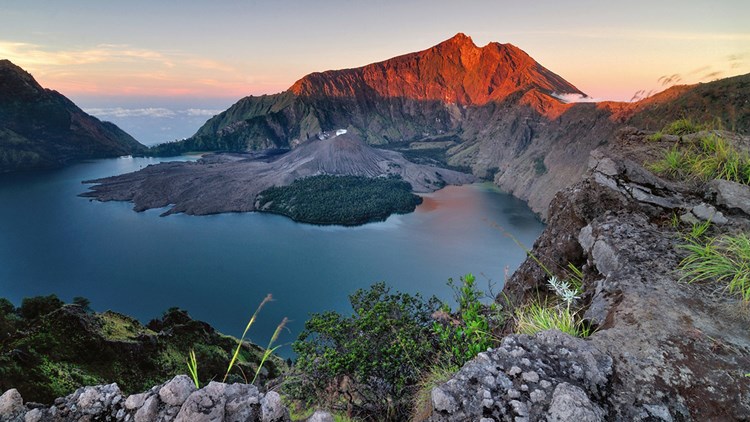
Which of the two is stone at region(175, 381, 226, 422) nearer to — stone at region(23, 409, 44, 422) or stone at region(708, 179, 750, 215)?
stone at region(23, 409, 44, 422)

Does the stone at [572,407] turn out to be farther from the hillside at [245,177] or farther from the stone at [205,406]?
the hillside at [245,177]

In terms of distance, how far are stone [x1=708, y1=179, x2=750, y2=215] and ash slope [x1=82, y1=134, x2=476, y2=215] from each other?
66644mm

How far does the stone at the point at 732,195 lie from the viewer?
4.05 m

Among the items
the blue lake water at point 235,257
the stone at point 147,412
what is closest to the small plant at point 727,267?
the stone at point 147,412

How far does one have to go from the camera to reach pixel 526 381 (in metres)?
2.46

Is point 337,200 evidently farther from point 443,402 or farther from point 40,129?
point 40,129

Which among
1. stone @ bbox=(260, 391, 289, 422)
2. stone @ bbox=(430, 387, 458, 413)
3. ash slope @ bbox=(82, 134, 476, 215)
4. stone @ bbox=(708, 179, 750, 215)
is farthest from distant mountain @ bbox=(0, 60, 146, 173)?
stone @ bbox=(708, 179, 750, 215)

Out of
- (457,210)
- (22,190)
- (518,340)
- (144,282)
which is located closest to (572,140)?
(457,210)

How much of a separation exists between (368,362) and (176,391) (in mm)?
4269

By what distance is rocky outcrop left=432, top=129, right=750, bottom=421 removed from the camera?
7.42 ft

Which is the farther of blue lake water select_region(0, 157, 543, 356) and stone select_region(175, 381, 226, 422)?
blue lake water select_region(0, 157, 543, 356)

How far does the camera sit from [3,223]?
53.8 meters

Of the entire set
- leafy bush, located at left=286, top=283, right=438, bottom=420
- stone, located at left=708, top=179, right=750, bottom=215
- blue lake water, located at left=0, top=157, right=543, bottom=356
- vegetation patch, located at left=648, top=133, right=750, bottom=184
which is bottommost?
blue lake water, located at left=0, top=157, right=543, bottom=356

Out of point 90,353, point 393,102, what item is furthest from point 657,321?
point 393,102
